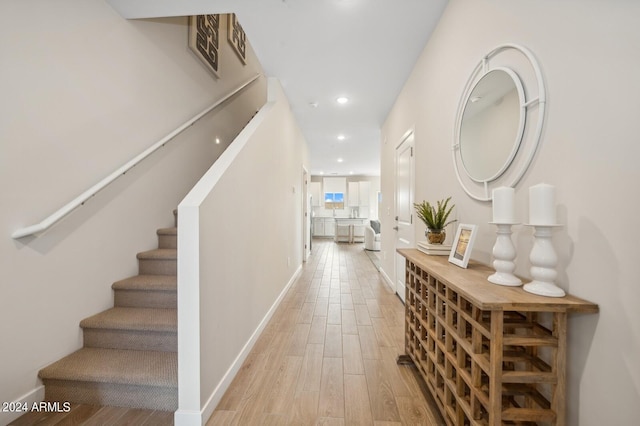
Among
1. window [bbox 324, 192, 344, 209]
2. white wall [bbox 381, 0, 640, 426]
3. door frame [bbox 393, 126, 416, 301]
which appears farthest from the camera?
window [bbox 324, 192, 344, 209]

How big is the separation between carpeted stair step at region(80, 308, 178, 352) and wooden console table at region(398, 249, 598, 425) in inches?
61.9

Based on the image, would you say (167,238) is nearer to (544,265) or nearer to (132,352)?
(132,352)

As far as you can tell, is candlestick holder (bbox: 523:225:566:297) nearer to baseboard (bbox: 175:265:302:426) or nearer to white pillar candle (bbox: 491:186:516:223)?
white pillar candle (bbox: 491:186:516:223)

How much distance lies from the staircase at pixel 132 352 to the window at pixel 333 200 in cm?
869

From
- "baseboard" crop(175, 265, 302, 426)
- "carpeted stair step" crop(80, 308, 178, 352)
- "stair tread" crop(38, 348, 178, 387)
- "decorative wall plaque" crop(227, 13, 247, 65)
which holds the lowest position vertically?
"baseboard" crop(175, 265, 302, 426)

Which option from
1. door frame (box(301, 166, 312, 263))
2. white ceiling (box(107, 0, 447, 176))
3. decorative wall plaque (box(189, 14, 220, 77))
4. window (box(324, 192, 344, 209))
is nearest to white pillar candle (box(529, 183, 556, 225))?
white ceiling (box(107, 0, 447, 176))

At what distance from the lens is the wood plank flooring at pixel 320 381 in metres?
1.34

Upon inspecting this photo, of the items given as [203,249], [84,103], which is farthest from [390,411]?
[84,103]

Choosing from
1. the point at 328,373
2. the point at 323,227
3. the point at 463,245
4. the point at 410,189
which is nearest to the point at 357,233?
the point at 323,227

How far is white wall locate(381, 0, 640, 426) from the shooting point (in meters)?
0.71

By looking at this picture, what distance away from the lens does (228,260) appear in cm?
162

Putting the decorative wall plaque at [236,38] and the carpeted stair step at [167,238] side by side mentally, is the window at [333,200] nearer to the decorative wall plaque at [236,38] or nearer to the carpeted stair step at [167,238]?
the decorative wall plaque at [236,38]

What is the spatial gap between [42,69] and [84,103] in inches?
9.6

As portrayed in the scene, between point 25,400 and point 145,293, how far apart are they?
711 mm
